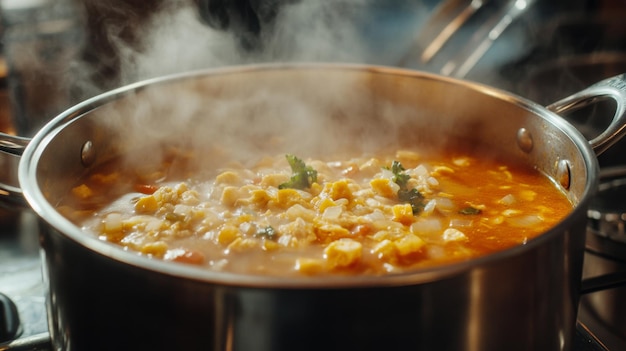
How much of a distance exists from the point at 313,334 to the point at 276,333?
0.19 ft

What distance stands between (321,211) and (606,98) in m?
0.84

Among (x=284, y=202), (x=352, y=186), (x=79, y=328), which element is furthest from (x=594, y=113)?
(x=79, y=328)

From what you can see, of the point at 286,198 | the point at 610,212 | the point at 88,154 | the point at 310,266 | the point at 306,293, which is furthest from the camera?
the point at 610,212

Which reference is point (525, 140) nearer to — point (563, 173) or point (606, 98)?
point (563, 173)

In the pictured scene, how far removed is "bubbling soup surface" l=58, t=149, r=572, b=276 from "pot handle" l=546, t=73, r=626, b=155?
0.30m

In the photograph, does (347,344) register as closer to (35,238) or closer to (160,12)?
(35,238)

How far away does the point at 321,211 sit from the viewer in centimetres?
177

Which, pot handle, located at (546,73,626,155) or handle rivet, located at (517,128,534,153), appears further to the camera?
handle rivet, located at (517,128,534,153)

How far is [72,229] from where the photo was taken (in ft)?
3.54

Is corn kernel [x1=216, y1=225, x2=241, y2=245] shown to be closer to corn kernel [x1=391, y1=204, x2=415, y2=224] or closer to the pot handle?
corn kernel [x1=391, y1=204, x2=415, y2=224]

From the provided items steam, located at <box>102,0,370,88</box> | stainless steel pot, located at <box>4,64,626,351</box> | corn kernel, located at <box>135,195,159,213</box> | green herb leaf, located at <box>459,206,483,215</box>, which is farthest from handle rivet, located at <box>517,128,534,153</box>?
steam, located at <box>102,0,370,88</box>

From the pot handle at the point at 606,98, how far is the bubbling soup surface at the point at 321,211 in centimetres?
30

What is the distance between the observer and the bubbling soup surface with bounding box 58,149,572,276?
154 cm

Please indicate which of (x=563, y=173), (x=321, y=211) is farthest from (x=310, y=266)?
(x=563, y=173)
